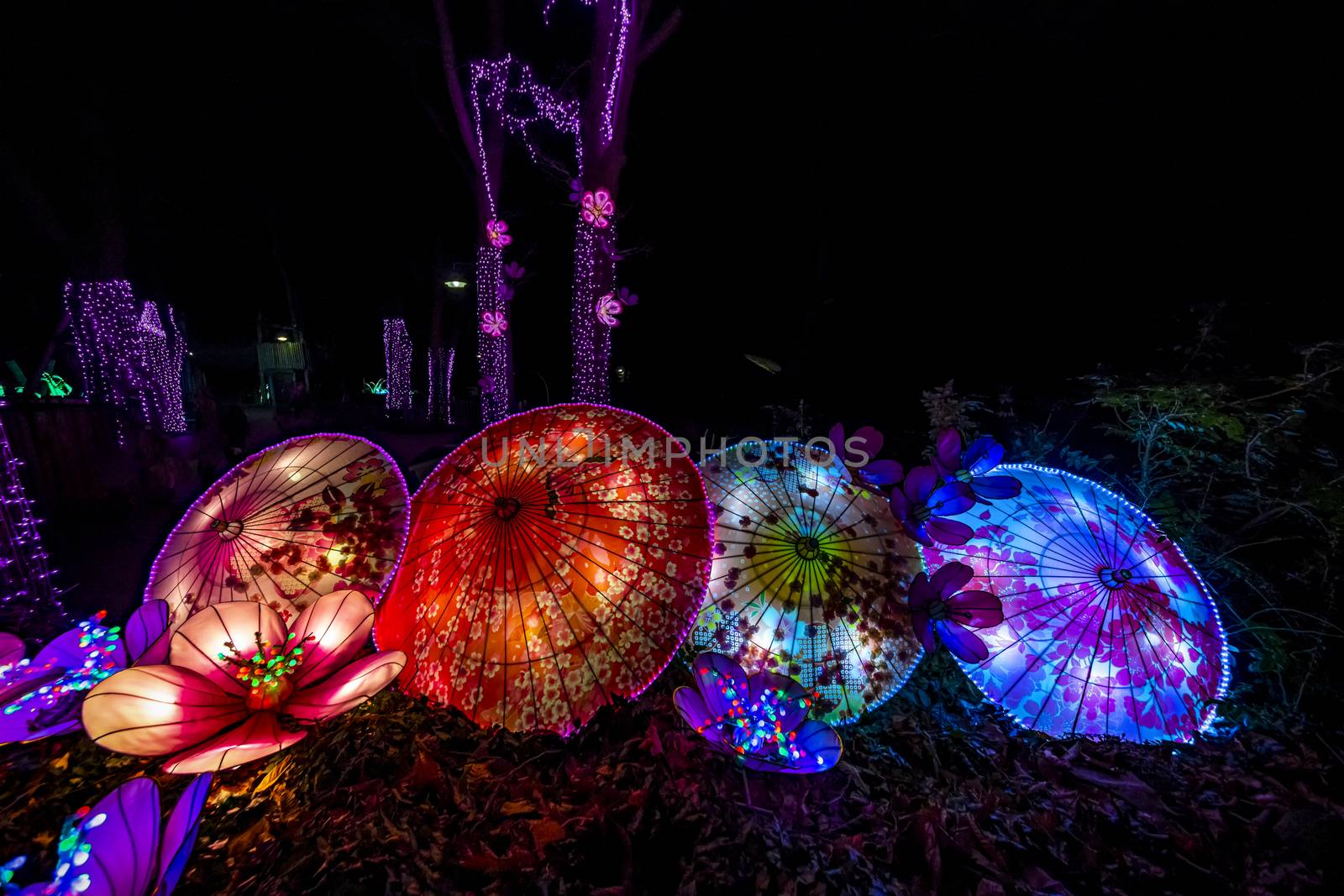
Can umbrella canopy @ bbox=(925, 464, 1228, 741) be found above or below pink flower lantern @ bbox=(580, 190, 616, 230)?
below

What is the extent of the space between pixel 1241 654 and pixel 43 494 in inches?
432

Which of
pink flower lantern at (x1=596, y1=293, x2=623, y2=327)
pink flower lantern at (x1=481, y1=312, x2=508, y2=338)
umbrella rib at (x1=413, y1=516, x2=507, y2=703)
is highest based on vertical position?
pink flower lantern at (x1=596, y1=293, x2=623, y2=327)

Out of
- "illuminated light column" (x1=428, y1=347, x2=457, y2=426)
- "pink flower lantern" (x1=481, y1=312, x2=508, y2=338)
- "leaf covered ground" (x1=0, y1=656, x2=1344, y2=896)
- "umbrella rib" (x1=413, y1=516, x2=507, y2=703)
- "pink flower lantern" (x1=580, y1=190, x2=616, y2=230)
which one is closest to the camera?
"leaf covered ground" (x1=0, y1=656, x2=1344, y2=896)

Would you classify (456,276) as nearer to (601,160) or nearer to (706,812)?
(601,160)

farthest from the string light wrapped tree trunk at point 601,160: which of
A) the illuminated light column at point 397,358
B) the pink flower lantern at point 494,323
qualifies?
the illuminated light column at point 397,358

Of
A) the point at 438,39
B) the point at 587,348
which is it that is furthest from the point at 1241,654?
the point at 438,39

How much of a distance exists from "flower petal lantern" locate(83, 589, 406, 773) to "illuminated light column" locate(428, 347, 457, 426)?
571 inches

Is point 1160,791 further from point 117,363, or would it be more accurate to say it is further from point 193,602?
point 117,363

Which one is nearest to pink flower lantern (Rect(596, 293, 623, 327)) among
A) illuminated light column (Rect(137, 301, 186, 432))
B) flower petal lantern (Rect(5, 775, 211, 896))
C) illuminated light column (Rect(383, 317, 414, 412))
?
flower petal lantern (Rect(5, 775, 211, 896))

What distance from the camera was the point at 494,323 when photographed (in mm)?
7578

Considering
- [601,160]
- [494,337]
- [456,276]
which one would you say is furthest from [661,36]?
[456,276]

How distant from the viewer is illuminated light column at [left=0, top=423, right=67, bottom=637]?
11.0ft

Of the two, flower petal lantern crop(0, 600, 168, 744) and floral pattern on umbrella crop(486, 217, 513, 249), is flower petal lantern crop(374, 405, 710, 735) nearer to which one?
flower petal lantern crop(0, 600, 168, 744)

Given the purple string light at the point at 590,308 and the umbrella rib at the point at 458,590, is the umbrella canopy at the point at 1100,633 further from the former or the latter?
the purple string light at the point at 590,308
